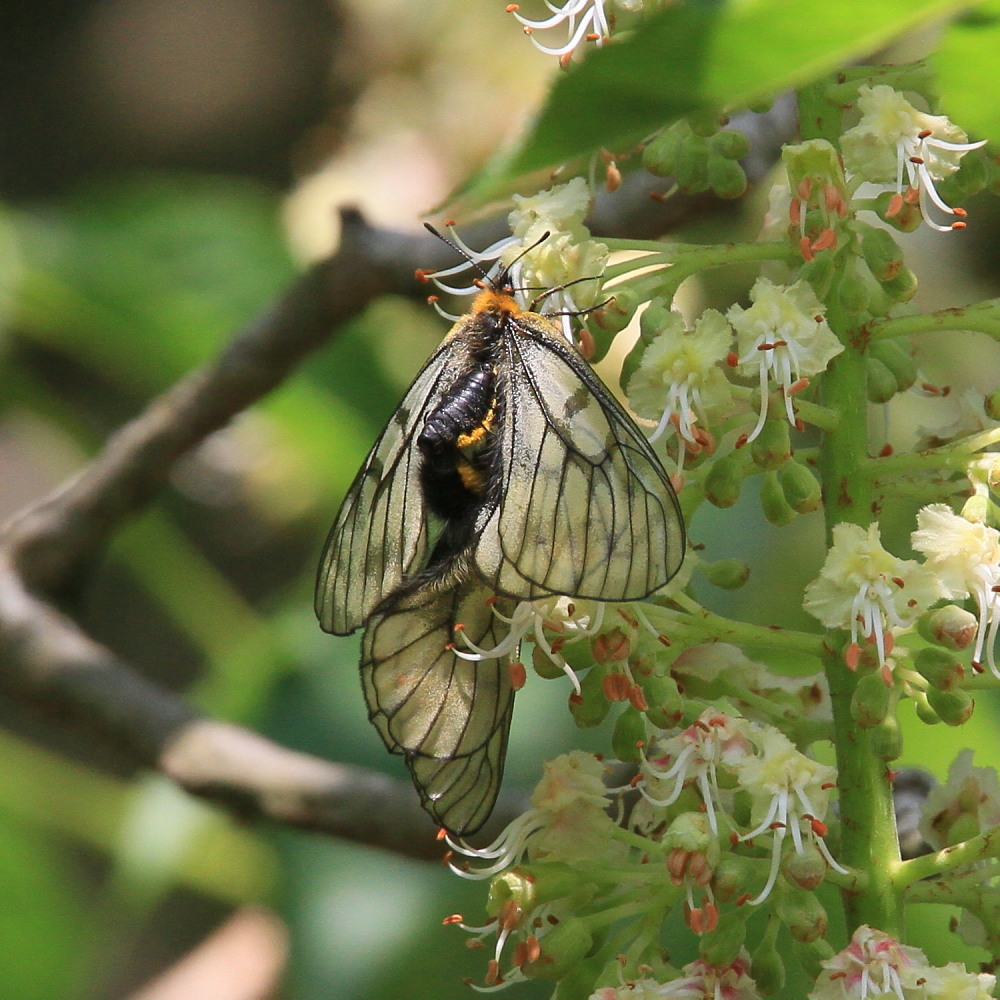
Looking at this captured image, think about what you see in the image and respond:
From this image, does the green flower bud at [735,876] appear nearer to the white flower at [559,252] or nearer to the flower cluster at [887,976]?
the flower cluster at [887,976]

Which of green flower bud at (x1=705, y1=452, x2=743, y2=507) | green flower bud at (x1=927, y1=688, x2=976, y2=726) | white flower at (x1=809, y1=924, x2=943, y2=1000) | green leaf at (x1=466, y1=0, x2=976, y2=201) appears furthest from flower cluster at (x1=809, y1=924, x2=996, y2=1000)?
green leaf at (x1=466, y1=0, x2=976, y2=201)

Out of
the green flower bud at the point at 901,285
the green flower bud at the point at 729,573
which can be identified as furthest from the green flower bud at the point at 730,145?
the green flower bud at the point at 729,573

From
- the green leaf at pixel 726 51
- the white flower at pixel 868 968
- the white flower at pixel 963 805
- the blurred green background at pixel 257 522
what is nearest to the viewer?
the green leaf at pixel 726 51

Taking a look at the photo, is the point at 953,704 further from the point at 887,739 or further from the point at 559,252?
the point at 559,252

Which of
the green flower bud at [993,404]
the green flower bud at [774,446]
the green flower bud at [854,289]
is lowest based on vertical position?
the green flower bud at [993,404]

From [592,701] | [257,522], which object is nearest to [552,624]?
[592,701]

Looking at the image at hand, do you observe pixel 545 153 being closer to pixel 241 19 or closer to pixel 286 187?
pixel 286 187

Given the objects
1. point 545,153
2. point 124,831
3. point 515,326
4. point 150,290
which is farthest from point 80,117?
point 545,153
